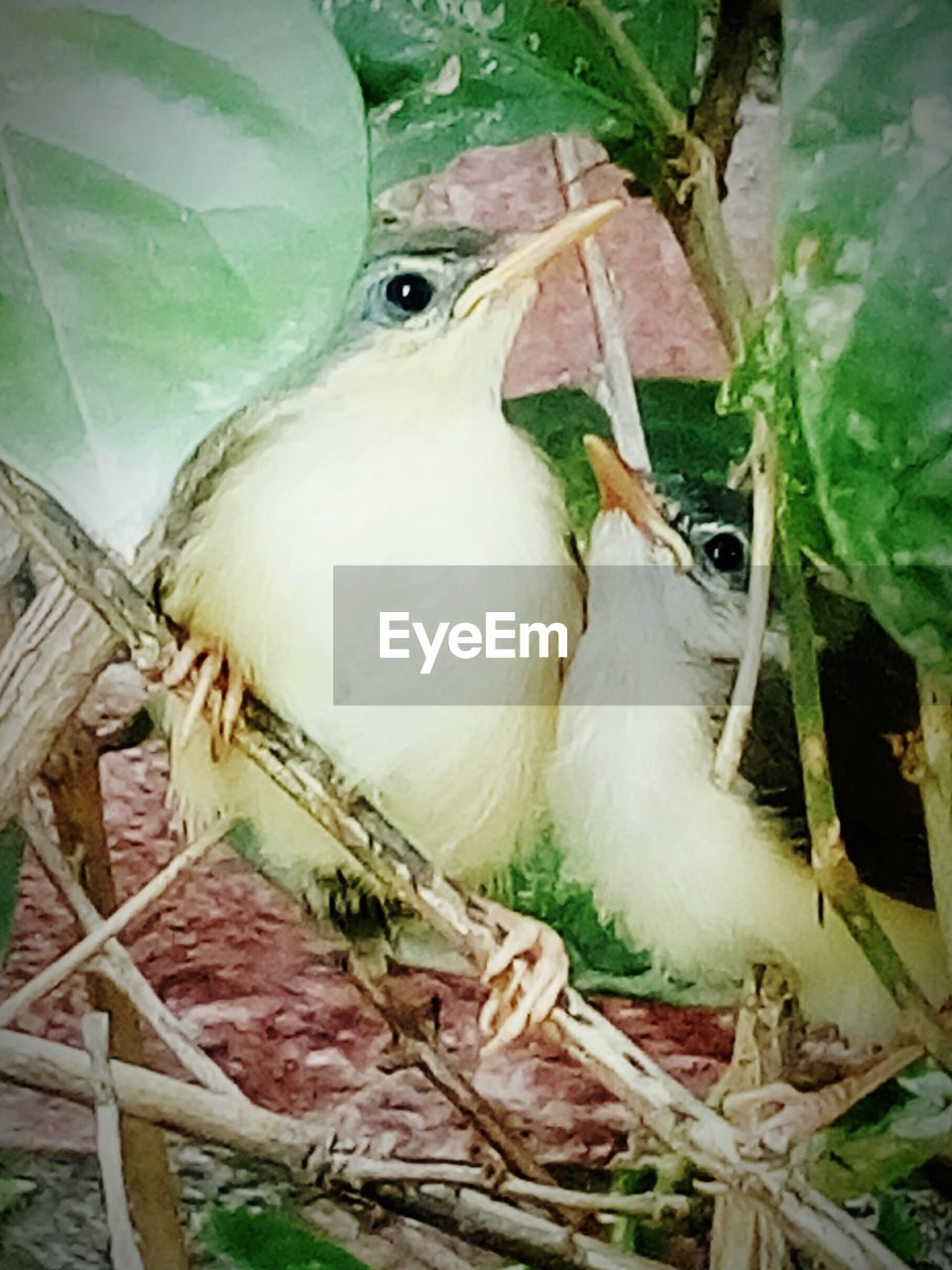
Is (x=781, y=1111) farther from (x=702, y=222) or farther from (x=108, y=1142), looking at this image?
(x=702, y=222)

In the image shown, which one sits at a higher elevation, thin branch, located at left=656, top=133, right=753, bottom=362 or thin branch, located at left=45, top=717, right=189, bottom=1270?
thin branch, located at left=656, top=133, right=753, bottom=362

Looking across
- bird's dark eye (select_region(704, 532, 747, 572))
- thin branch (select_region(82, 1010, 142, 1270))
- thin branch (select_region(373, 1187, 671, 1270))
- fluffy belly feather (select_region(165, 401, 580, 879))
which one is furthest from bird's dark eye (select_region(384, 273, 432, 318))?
thin branch (select_region(373, 1187, 671, 1270))

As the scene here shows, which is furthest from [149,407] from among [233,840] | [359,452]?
[233,840]

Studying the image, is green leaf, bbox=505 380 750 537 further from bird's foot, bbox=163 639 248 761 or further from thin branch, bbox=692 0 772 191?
bird's foot, bbox=163 639 248 761

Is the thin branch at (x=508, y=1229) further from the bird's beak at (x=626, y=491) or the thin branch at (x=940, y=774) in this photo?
the bird's beak at (x=626, y=491)

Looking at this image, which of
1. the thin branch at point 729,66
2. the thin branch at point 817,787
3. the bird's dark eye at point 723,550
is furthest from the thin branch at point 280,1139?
the thin branch at point 729,66
